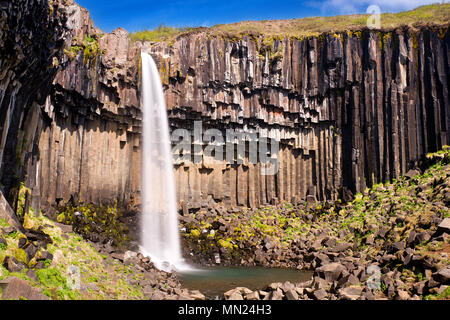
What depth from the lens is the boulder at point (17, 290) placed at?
25.8ft

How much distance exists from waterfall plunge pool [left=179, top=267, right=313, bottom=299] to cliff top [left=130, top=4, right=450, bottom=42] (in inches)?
728

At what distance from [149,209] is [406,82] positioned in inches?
838

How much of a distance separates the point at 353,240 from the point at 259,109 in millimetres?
12709

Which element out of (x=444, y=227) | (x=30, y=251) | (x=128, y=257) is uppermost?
(x=444, y=227)

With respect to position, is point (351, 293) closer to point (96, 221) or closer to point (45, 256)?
point (45, 256)

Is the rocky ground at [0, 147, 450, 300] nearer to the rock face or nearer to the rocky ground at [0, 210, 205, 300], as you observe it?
the rocky ground at [0, 210, 205, 300]

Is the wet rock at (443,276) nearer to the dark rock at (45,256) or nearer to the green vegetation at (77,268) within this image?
the green vegetation at (77,268)

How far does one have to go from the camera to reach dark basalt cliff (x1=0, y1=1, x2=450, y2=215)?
2294 cm

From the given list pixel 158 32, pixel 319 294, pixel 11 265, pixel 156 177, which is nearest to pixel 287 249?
pixel 156 177

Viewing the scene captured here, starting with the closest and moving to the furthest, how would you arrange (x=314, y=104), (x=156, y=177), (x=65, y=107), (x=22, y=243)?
(x=22, y=243)
(x=65, y=107)
(x=156, y=177)
(x=314, y=104)

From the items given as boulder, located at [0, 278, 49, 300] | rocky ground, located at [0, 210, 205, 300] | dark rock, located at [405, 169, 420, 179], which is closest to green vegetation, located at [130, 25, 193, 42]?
dark rock, located at [405, 169, 420, 179]

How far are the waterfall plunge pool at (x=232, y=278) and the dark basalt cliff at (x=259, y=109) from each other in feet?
27.2

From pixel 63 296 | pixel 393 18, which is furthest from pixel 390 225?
pixel 393 18

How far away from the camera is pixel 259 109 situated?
103ft
